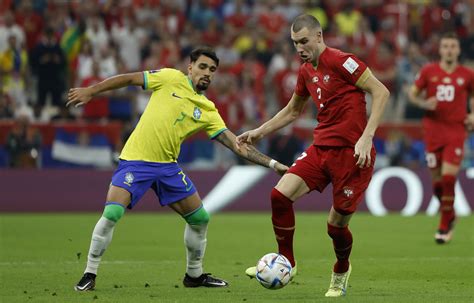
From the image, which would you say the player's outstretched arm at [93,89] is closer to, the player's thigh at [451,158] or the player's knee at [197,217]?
the player's knee at [197,217]

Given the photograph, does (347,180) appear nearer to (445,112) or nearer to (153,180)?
(153,180)

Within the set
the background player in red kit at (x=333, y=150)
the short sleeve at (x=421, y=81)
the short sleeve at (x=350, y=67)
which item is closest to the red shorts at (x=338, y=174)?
the background player in red kit at (x=333, y=150)

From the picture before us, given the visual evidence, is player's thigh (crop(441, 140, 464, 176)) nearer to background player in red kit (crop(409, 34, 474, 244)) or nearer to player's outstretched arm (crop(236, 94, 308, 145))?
background player in red kit (crop(409, 34, 474, 244))

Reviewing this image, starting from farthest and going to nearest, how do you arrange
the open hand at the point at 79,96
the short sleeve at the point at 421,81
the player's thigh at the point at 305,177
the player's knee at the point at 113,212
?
1. the short sleeve at the point at 421,81
2. the player's knee at the point at 113,212
3. the player's thigh at the point at 305,177
4. the open hand at the point at 79,96

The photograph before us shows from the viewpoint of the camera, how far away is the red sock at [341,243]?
9.85m

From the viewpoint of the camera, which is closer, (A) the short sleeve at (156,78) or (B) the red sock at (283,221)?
(B) the red sock at (283,221)

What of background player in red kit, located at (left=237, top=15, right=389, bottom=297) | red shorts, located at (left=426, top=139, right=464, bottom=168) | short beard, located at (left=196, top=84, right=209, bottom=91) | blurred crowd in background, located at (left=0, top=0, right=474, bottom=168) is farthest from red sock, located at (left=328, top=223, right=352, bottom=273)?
blurred crowd in background, located at (left=0, top=0, right=474, bottom=168)

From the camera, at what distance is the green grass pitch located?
989cm

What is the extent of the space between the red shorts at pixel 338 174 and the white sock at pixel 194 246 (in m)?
1.29

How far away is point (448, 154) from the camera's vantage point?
1584 centimetres

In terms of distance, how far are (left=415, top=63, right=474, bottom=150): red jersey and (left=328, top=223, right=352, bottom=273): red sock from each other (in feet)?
21.2

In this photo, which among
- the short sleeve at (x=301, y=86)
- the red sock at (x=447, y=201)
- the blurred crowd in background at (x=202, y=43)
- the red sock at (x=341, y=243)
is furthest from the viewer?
the blurred crowd in background at (x=202, y=43)

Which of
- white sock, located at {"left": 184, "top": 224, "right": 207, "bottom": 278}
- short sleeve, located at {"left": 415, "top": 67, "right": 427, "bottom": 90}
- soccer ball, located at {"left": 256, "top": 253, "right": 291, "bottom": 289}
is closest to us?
soccer ball, located at {"left": 256, "top": 253, "right": 291, "bottom": 289}

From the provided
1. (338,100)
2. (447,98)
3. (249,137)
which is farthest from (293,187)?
(447,98)
